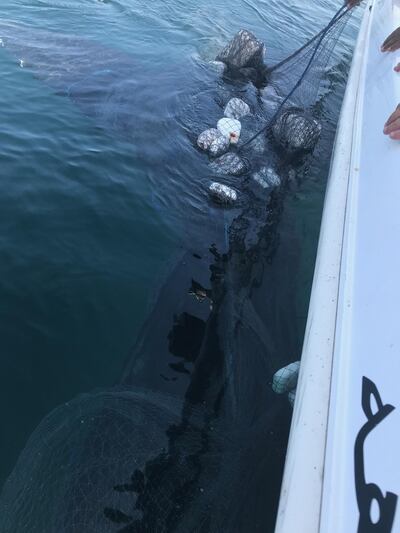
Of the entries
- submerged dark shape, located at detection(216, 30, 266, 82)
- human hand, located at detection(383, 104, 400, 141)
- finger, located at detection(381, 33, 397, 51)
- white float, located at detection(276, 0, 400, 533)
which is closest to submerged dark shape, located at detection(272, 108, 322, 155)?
finger, located at detection(381, 33, 397, 51)

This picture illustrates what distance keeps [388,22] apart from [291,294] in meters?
7.49

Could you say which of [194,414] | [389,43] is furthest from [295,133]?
[194,414]

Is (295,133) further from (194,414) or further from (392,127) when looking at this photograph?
(194,414)

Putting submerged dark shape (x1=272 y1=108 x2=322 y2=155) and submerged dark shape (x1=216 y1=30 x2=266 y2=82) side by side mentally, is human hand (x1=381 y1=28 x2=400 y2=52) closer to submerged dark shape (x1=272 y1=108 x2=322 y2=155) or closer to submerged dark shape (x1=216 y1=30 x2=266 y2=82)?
submerged dark shape (x1=272 y1=108 x2=322 y2=155)

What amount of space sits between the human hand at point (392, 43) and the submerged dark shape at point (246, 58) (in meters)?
4.34

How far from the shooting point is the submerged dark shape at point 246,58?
11.9 m

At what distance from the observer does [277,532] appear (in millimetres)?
2502

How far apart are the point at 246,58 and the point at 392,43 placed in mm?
4797

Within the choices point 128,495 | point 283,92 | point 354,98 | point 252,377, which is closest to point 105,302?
point 252,377

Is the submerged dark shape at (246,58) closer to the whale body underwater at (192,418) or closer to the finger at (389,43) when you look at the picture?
the finger at (389,43)

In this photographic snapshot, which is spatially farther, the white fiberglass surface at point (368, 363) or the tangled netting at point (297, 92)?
the tangled netting at point (297, 92)

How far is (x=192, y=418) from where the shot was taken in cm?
415

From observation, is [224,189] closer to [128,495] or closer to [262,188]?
[262,188]

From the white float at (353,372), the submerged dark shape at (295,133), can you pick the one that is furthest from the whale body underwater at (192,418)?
the submerged dark shape at (295,133)
